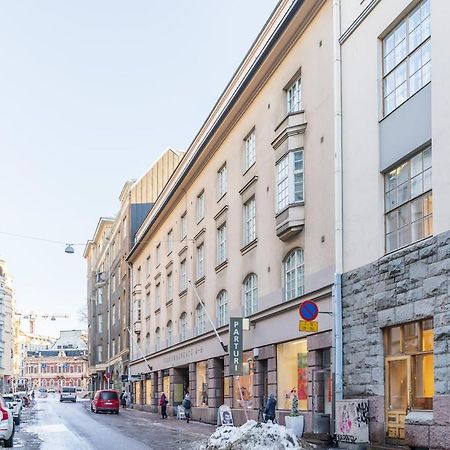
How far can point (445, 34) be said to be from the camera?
1738 centimetres

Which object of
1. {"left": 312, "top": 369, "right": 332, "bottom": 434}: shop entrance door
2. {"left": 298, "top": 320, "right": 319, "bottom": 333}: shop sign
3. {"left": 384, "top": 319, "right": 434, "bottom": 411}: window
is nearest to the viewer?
{"left": 384, "top": 319, "right": 434, "bottom": 411}: window

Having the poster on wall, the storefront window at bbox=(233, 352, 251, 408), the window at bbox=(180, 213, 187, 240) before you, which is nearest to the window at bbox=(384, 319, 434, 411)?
the poster on wall

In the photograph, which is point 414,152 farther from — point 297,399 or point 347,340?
point 297,399

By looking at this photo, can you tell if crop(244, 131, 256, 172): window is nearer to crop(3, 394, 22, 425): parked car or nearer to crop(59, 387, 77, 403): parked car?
crop(3, 394, 22, 425): parked car

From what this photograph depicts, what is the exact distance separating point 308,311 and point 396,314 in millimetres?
3791

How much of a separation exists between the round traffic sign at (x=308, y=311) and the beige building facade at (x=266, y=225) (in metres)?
0.72

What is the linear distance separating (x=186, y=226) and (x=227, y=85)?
1327cm

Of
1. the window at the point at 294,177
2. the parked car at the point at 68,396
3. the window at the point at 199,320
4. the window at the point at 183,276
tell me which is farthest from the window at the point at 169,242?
the parked car at the point at 68,396

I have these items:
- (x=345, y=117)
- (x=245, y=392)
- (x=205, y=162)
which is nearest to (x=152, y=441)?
(x=245, y=392)

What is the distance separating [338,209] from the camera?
22.6 m

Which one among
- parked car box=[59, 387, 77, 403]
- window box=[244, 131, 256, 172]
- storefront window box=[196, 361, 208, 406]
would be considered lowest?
parked car box=[59, 387, 77, 403]

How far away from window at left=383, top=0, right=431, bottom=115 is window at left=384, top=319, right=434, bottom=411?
5.34 metres

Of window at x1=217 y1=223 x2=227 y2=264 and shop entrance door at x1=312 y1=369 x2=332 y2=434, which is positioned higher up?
window at x1=217 y1=223 x2=227 y2=264

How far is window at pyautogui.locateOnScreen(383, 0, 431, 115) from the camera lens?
18609mm
